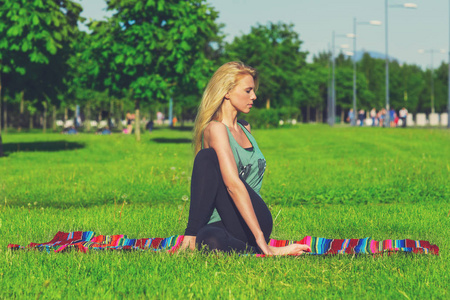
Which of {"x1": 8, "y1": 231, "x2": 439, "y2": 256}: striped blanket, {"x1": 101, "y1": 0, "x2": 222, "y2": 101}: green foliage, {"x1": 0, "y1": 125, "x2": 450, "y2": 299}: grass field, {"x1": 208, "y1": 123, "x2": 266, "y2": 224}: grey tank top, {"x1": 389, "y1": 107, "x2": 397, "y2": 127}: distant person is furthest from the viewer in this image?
{"x1": 389, "y1": 107, "x2": 397, "y2": 127}: distant person

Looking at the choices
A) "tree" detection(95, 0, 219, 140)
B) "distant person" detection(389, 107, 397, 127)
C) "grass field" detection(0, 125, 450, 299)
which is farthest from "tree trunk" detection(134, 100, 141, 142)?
"distant person" detection(389, 107, 397, 127)

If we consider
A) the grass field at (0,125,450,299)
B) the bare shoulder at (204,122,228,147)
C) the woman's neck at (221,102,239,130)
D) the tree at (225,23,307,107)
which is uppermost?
the tree at (225,23,307,107)

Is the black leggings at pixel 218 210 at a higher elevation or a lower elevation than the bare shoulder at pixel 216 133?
lower

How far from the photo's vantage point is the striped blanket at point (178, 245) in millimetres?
5004

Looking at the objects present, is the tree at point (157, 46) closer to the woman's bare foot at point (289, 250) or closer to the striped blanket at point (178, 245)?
the striped blanket at point (178, 245)

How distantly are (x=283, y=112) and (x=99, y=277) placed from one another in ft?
154

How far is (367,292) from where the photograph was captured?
387 cm

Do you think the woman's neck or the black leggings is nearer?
the black leggings

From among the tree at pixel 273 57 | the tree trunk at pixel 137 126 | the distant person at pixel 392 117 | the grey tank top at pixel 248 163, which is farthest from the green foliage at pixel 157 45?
the tree at pixel 273 57

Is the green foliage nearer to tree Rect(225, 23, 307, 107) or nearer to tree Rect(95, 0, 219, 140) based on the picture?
tree Rect(95, 0, 219, 140)

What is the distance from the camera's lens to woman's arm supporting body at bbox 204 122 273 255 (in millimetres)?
4551

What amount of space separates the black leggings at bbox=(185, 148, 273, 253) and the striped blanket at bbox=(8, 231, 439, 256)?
39 cm

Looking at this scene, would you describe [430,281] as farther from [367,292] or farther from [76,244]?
[76,244]

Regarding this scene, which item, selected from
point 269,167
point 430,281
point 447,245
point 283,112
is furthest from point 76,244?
point 283,112
